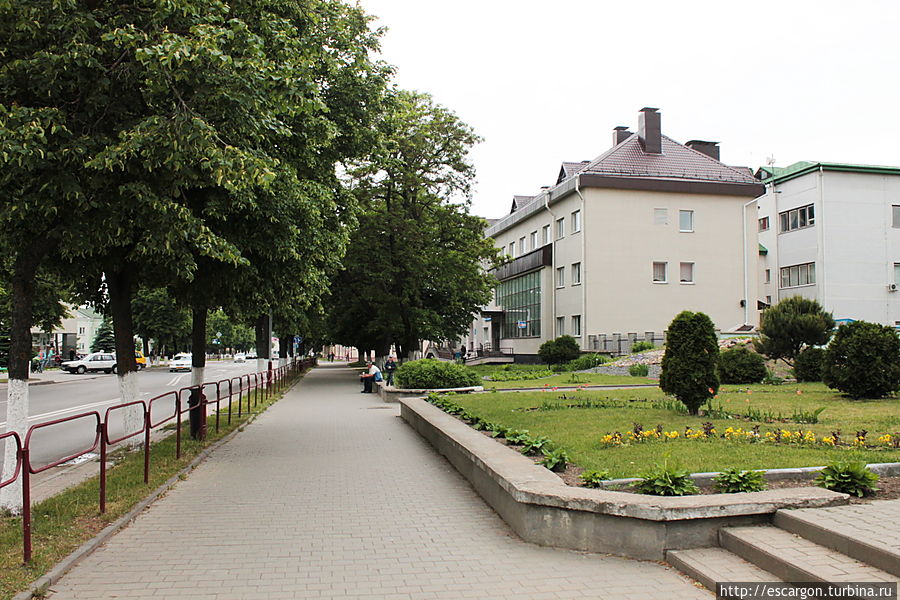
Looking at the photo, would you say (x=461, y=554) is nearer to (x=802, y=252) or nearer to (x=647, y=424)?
(x=647, y=424)

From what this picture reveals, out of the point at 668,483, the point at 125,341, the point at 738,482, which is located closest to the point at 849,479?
the point at 738,482

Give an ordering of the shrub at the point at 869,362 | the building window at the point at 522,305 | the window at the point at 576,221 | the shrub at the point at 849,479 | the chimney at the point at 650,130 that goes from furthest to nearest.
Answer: the building window at the point at 522,305 < the chimney at the point at 650,130 < the window at the point at 576,221 < the shrub at the point at 869,362 < the shrub at the point at 849,479

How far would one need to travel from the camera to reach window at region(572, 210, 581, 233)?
39594mm

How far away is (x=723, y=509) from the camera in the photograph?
5.45 meters

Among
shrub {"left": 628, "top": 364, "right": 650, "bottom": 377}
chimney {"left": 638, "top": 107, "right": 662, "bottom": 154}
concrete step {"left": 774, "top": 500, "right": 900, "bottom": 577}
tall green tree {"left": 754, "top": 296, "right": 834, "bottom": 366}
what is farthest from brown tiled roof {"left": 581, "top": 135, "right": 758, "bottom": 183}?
concrete step {"left": 774, "top": 500, "right": 900, "bottom": 577}

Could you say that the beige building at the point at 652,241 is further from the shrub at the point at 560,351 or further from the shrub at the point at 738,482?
the shrub at the point at 738,482

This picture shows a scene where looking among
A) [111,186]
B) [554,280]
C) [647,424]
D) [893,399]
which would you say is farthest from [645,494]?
[554,280]

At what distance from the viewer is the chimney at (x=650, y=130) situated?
135 ft

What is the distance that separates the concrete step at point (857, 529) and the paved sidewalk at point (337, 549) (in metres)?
0.92

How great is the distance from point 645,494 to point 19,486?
19.5ft

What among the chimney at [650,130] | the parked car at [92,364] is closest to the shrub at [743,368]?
the chimney at [650,130]

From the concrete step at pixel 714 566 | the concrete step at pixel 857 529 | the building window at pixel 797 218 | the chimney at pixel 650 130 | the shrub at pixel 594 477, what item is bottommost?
the concrete step at pixel 714 566

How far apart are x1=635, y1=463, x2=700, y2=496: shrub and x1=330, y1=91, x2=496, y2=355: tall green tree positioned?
26783 mm

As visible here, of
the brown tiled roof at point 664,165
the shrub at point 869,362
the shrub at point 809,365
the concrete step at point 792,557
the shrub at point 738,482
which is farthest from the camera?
the brown tiled roof at point 664,165
